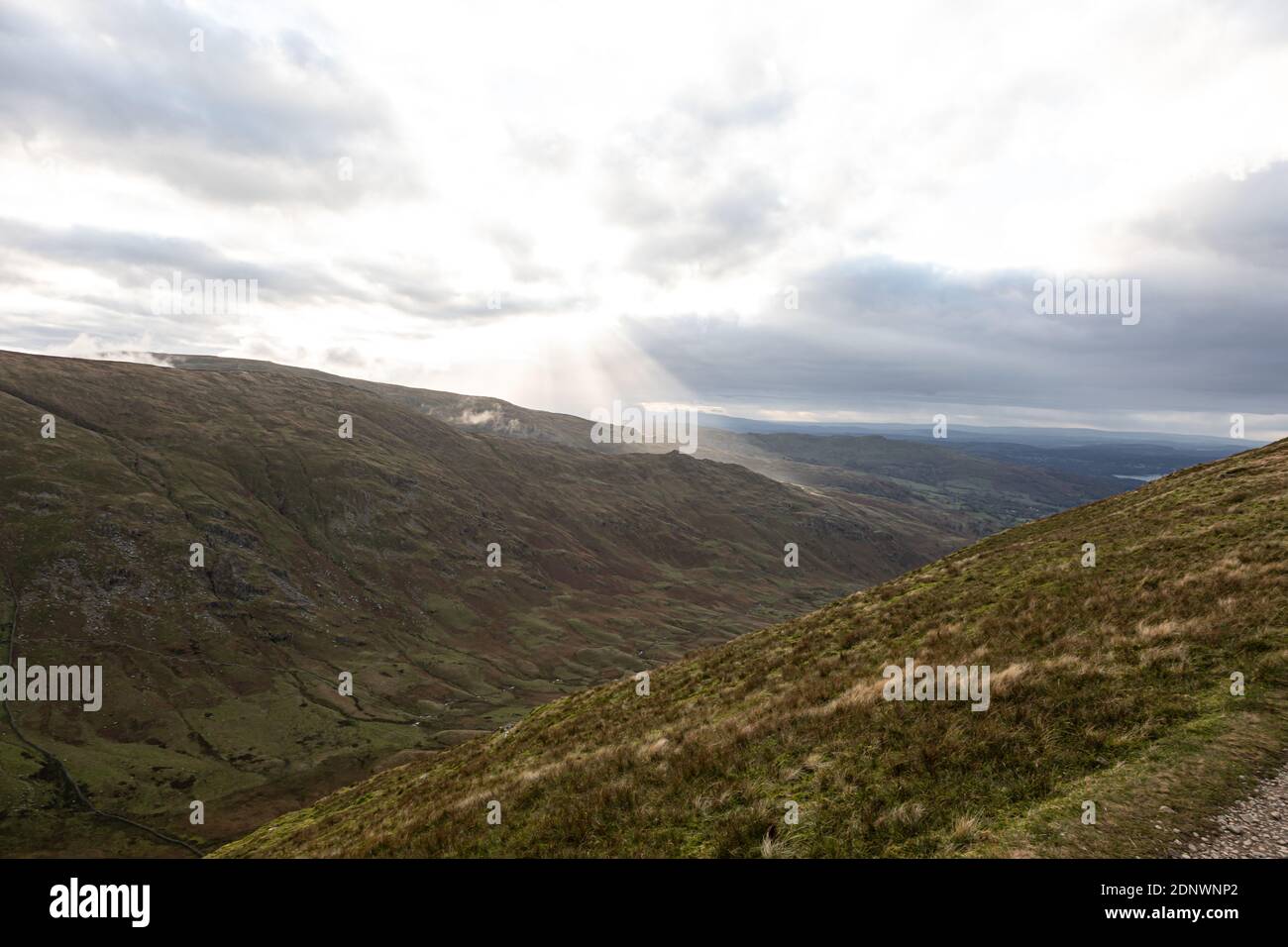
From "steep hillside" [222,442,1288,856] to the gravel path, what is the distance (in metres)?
0.24

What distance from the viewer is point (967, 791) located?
10.4 m

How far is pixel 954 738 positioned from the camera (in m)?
12.0

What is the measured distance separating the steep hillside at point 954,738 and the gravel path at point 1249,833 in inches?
9.4

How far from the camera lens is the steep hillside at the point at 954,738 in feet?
32.0

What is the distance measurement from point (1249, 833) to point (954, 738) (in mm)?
4446

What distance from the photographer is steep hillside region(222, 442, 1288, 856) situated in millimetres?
9758
